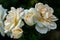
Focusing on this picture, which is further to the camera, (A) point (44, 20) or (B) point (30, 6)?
(B) point (30, 6)

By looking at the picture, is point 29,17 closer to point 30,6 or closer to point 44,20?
point 44,20

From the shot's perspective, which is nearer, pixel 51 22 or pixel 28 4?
pixel 51 22

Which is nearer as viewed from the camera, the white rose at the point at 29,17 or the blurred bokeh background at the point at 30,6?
the white rose at the point at 29,17

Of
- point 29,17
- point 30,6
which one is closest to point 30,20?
point 29,17

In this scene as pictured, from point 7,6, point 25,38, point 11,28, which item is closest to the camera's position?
point 11,28

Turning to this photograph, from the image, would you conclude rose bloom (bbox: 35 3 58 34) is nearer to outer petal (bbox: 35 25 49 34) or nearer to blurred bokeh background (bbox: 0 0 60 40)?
outer petal (bbox: 35 25 49 34)

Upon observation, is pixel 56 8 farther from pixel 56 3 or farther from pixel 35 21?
pixel 35 21

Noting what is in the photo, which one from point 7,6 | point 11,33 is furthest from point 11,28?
point 7,6

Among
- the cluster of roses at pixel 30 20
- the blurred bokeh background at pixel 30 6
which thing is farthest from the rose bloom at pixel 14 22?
the blurred bokeh background at pixel 30 6

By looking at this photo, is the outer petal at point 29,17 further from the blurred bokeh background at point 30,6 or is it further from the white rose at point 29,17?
the blurred bokeh background at point 30,6

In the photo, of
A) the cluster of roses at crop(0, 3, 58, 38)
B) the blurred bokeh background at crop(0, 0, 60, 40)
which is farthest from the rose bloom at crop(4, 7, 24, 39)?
the blurred bokeh background at crop(0, 0, 60, 40)

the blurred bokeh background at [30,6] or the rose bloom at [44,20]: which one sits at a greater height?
the rose bloom at [44,20]
